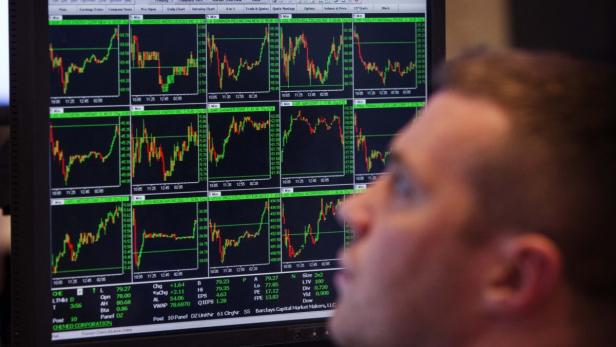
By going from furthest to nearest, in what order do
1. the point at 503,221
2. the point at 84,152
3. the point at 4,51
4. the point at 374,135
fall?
the point at 4,51, the point at 374,135, the point at 84,152, the point at 503,221

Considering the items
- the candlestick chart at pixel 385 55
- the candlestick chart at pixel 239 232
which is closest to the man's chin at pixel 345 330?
the candlestick chart at pixel 239 232

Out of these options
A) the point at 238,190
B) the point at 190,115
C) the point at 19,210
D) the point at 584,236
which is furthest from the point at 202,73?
the point at 584,236

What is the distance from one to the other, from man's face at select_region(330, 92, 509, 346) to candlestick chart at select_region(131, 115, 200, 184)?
0.41 m

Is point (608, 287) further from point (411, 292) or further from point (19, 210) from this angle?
point (19, 210)

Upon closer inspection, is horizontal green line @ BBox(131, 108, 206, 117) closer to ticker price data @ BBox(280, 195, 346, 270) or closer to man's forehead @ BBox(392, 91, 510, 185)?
ticker price data @ BBox(280, 195, 346, 270)

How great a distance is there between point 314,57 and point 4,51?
526 mm

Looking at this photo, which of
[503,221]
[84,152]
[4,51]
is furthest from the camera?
[4,51]

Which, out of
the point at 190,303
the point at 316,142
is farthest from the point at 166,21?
the point at 190,303

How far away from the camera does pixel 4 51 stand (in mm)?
1374

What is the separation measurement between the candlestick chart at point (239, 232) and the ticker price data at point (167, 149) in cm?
5

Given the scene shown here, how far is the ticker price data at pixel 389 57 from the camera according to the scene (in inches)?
47.3

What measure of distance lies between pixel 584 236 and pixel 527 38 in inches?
35.2

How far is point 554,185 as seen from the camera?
0.68 metres

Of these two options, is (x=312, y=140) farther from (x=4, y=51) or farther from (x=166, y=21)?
(x=4, y=51)
